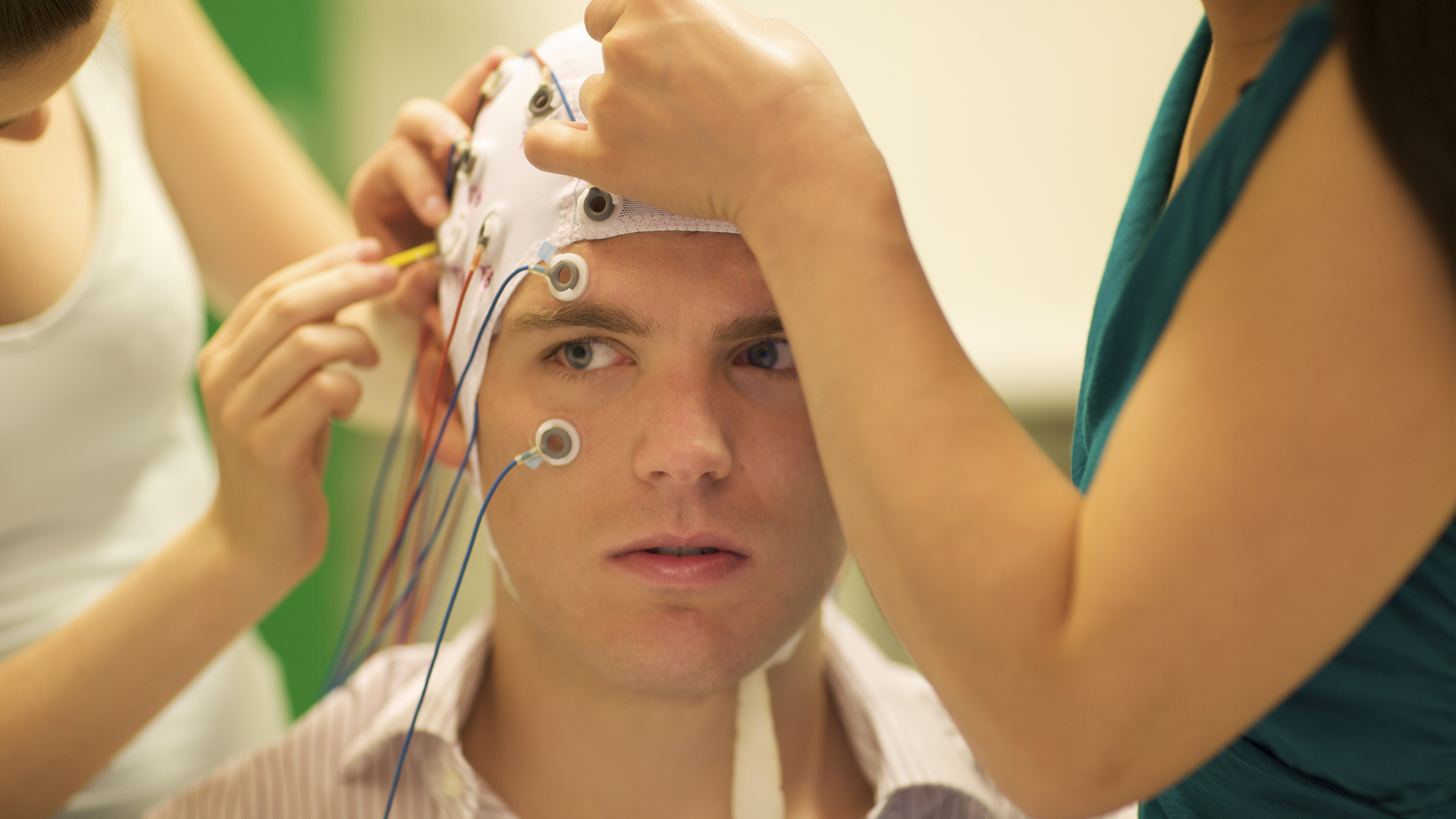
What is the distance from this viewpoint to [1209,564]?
1.89ft

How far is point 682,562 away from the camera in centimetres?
Result: 107

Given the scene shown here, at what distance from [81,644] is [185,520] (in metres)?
0.44

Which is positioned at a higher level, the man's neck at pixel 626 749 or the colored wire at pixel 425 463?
the colored wire at pixel 425 463

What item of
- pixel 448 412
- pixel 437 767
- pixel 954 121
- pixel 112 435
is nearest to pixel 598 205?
pixel 448 412

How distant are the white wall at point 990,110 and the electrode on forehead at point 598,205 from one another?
1338 millimetres

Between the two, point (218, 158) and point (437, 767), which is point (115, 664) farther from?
point (218, 158)

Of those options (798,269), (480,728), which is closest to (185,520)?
(480,728)

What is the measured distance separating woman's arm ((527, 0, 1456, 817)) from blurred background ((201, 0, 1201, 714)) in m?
1.70

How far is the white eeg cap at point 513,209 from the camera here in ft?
3.49

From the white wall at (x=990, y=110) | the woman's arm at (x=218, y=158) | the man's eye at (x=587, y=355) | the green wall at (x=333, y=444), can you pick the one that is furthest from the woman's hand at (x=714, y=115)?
the green wall at (x=333, y=444)

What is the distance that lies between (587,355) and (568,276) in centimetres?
9

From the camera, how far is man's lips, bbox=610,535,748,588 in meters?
1.06

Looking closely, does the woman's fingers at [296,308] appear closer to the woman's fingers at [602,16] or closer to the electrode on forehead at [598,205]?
the electrode on forehead at [598,205]

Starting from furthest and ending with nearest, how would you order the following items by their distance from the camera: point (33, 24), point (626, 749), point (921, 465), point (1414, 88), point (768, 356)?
1. point (626, 749)
2. point (768, 356)
3. point (33, 24)
4. point (921, 465)
5. point (1414, 88)
